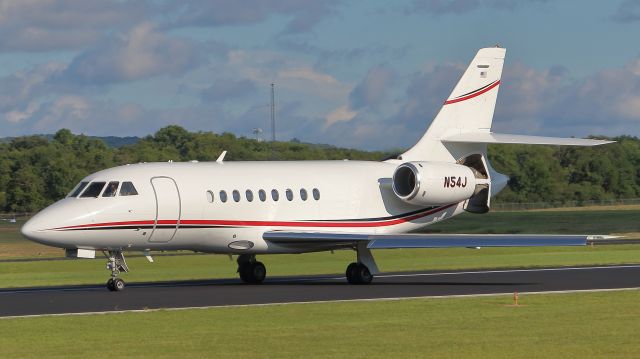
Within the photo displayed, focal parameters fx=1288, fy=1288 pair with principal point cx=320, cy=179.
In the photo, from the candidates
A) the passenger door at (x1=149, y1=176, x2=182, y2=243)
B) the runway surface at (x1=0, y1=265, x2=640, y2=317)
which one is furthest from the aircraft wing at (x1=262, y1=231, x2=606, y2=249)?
the passenger door at (x1=149, y1=176, x2=182, y2=243)

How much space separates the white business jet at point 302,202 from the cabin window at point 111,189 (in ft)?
0.09

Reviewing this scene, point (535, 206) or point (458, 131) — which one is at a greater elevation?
point (458, 131)

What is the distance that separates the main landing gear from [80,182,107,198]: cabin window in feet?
22.1

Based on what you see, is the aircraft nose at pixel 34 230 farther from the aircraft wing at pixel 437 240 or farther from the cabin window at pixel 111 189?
the aircraft wing at pixel 437 240

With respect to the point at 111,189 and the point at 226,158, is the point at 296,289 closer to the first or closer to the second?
the point at 111,189

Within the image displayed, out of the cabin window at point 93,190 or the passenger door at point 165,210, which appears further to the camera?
the passenger door at point 165,210

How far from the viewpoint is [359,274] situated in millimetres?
32719

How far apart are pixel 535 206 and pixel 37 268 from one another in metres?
67.7

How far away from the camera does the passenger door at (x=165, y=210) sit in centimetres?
3088

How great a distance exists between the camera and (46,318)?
23.2m

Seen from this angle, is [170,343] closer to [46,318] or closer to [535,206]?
[46,318]

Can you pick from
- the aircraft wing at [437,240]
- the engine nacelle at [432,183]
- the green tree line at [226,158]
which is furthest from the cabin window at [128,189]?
the green tree line at [226,158]

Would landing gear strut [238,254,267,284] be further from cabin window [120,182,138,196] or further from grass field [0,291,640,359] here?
grass field [0,291,640,359]

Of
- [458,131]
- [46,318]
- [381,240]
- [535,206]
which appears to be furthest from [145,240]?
[535,206]
